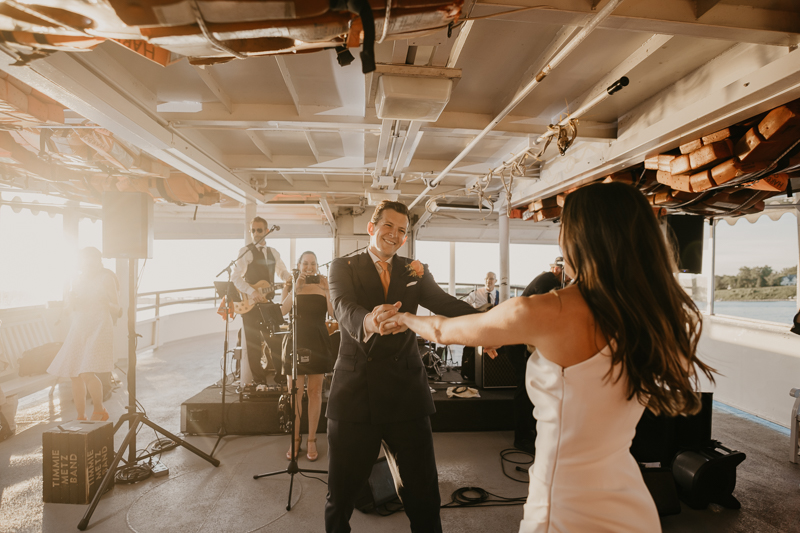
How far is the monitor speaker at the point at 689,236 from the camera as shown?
6.14m

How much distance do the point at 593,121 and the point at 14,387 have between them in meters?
8.43

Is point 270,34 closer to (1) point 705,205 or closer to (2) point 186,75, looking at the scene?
(2) point 186,75

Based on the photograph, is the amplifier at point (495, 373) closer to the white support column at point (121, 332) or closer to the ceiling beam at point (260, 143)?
the ceiling beam at point (260, 143)

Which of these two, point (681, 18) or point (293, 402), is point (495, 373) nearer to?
point (293, 402)

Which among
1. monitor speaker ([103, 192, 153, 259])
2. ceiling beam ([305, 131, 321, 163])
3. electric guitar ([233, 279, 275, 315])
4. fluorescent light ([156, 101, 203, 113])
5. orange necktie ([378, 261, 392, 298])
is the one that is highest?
ceiling beam ([305, 131, 321, 163])

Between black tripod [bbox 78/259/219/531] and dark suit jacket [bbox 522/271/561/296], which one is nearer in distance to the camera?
black tripod [bbox 78/259/219/531]

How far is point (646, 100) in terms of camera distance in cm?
336

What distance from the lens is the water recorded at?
256 inches

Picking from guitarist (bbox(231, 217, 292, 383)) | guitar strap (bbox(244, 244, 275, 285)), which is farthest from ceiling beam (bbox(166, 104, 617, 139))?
guitar strap (bbox(244, 244, 275, 285))

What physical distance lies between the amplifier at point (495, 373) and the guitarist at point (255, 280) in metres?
2.82

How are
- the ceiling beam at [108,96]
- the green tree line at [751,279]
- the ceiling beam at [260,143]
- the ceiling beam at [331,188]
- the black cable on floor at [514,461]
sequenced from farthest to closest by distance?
the ceiling beam at [331,188] < the green tree line at [751,279] < the ceiling beam at [260,143] < the black cable on floor at [514,461] < the ceiling beam at [108,96]

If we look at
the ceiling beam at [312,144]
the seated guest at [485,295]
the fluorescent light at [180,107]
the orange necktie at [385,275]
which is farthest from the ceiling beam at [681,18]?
the seated guest at [485,295]

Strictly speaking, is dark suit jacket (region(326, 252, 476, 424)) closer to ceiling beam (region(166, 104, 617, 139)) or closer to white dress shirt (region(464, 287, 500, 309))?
ceiling beam (region(166, 104, 617, 139))

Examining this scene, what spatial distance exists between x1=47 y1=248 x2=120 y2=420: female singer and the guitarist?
4.42 feet
